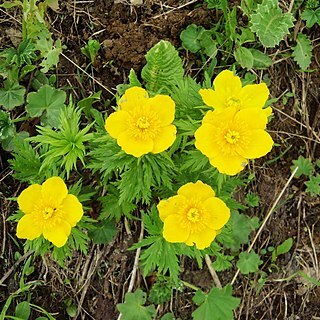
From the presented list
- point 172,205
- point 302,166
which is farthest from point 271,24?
point 172,205

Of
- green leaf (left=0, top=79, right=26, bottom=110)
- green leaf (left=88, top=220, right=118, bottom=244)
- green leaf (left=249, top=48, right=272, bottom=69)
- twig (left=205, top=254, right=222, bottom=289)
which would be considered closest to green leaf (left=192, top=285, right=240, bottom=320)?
twig (left=205, top=254, right=222, bottom=289)

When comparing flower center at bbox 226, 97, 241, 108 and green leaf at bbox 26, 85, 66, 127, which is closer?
flower center at bbox 226, 97, 241, 108

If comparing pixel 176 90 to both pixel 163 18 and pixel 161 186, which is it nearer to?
pixel 161 186

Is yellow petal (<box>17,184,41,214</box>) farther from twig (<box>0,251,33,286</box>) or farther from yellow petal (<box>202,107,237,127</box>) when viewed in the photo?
yellow petal (<box>202,107,237,127</box>)

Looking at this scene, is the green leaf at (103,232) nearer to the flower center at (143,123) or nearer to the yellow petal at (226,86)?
the flower center at (143,123)

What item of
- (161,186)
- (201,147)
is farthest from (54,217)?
(201,147)

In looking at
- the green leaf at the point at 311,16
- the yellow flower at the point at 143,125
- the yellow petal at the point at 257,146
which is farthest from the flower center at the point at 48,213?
the green leaf at the point at 311,16

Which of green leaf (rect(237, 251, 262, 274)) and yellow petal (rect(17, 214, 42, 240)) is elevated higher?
yellow petal (rect(17, 214, 42, 240))
